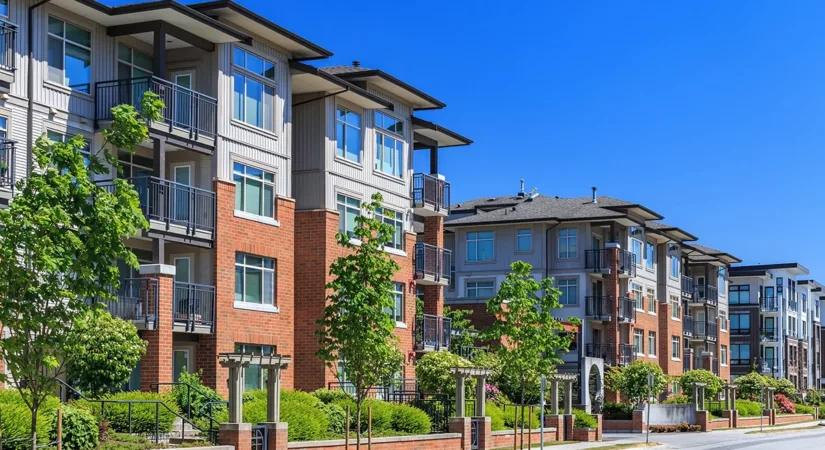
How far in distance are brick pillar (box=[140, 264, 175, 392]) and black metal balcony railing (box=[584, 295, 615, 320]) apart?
1533 inches

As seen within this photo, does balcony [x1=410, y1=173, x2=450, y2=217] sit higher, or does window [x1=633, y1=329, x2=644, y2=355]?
balcony [x1=410, y1=173, x2=450, y2=217]

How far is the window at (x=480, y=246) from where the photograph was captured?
227 ft

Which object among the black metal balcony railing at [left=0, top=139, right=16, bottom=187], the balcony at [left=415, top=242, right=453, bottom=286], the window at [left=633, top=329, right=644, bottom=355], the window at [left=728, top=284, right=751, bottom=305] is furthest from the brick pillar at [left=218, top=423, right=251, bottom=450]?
the window at [left=728, top=284, right=751, bottom=305]

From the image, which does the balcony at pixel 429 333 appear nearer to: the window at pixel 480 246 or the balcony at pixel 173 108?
the balcony at pixel 173 108

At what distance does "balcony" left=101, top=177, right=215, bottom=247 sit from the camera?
106ft

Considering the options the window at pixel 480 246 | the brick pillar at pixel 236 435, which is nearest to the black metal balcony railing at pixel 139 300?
the brick pillar at pixel 236 435

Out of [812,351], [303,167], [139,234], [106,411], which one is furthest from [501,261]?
[812,351]

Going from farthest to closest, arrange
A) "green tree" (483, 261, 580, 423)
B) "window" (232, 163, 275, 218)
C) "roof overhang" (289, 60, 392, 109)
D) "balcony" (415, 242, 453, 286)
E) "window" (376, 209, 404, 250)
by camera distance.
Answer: "balcony" (415, 242, 453, 286) → "window" (376, 209, 404, 250) → "roof overhang" (289, 60, 392, 109) → "green tree" (483, 261, 580, 423) → "window" (232, 163, 275, 218)

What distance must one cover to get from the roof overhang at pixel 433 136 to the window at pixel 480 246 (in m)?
19.8

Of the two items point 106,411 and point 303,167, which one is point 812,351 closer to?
point 303,167

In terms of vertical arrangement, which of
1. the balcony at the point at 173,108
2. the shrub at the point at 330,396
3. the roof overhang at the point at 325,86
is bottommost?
the shrub at the point at 330,396

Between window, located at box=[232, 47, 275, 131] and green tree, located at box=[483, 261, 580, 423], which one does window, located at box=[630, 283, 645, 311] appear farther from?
window, located at box=[232, 47, 275, 131]

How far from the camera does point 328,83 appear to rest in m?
39.7

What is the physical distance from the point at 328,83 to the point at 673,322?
1824 inches
